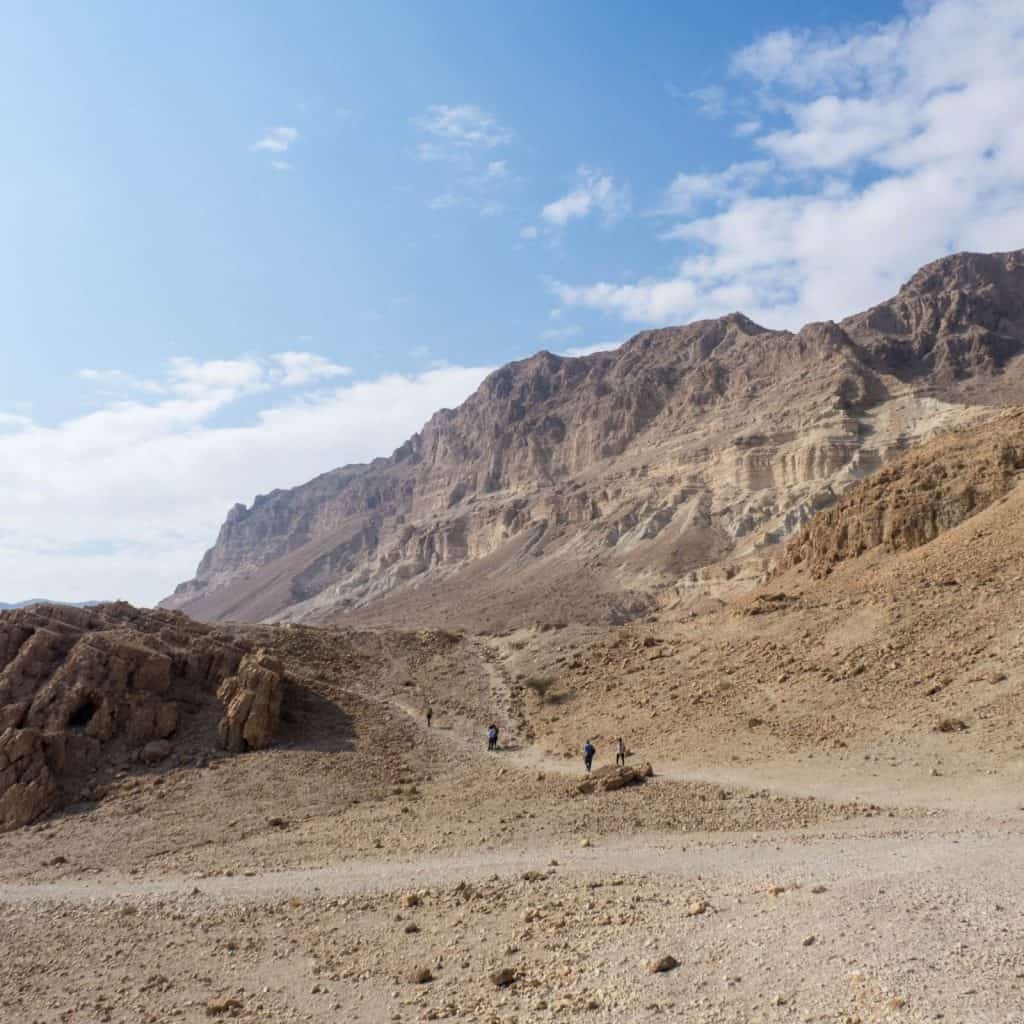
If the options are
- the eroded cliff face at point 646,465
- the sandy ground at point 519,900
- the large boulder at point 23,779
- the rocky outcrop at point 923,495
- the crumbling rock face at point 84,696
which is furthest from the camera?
the eroded cliff face at point 646,465

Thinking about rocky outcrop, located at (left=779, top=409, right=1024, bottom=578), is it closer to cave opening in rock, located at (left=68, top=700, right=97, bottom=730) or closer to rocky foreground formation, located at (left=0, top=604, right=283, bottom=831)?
rocky foreground formation, located at (left=0, top=604, right=283, bottom=831)

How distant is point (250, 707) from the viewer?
75.5ft

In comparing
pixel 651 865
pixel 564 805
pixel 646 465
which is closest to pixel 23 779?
pixel 564 805

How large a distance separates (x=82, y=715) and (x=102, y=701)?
2.15ft

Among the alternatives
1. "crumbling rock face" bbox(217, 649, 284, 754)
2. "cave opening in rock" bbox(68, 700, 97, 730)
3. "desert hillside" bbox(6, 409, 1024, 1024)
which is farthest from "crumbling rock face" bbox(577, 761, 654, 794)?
"cave opening in rock" bbox(68, 700, 97, 730)

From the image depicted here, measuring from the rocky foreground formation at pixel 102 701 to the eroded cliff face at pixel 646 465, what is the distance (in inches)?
1495

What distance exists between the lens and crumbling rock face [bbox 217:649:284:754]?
888 inches

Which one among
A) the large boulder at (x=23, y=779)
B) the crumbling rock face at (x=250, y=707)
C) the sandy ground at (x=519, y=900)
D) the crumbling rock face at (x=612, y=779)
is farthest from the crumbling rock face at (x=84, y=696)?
the crumbling rock face at (x=612, y=779)

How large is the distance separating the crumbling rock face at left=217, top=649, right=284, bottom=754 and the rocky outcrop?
64.4 ft

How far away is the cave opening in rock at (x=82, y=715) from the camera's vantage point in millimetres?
22031

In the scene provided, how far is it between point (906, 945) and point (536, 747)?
17137mm

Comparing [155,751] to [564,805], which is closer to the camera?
[564,805]

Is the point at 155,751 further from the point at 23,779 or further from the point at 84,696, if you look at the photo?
the point at 23,779

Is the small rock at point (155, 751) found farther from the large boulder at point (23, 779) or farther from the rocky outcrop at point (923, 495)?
→ the rocky outcrop at point (923, 495)
